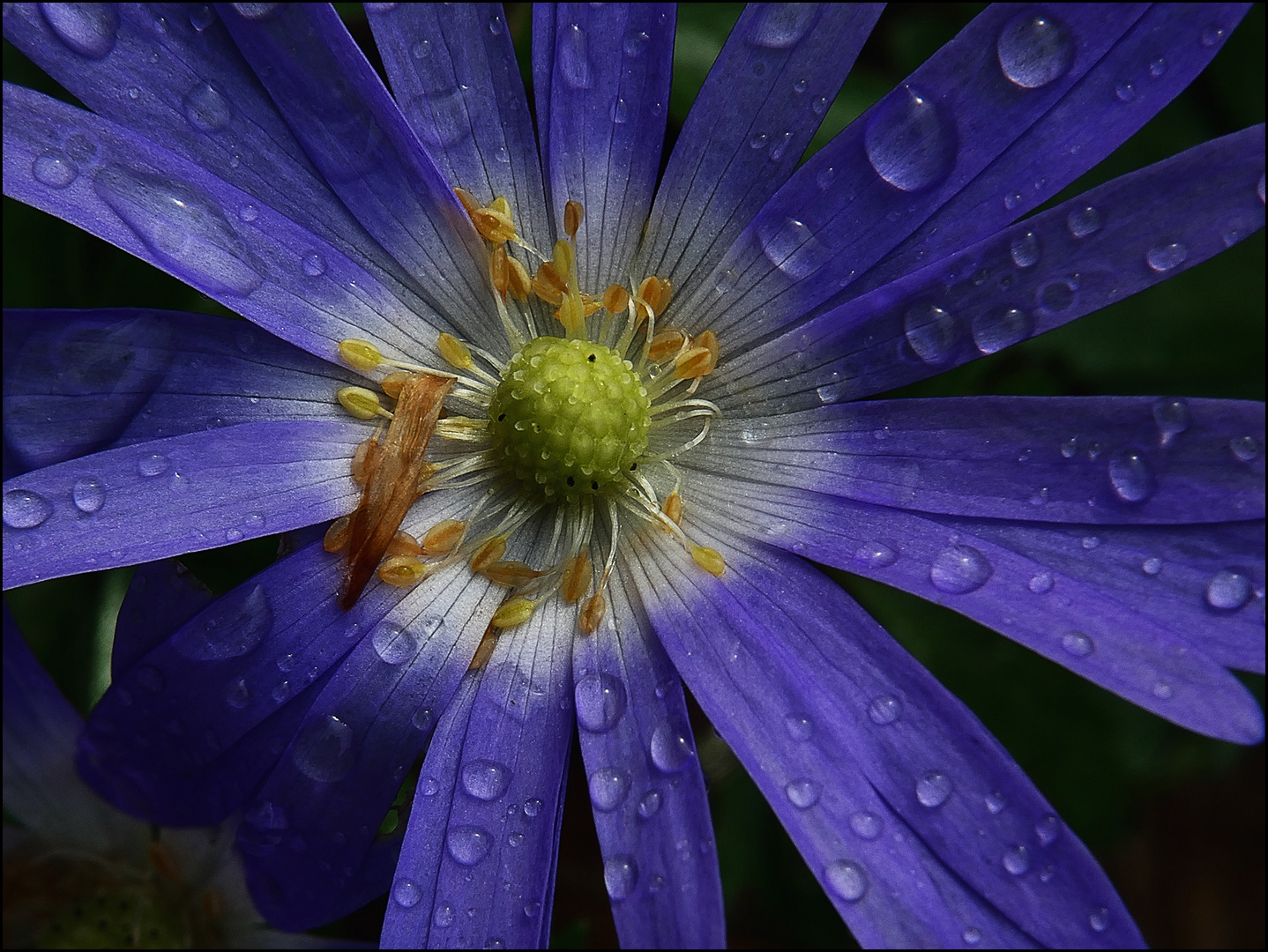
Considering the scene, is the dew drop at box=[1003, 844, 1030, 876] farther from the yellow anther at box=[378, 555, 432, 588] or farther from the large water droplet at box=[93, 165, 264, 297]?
the large water droplet at box=[93, 165, 264, 297]

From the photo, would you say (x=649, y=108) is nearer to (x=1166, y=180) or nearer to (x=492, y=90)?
(x=492, y=90)

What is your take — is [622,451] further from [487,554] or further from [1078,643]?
[1078,643]

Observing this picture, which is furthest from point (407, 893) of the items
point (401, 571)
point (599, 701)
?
point (401, 571)

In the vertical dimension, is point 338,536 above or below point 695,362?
below

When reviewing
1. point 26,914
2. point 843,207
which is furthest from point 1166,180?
point 26,914

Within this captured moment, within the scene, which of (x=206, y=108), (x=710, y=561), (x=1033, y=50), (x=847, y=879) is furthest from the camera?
(x=710, y=561)

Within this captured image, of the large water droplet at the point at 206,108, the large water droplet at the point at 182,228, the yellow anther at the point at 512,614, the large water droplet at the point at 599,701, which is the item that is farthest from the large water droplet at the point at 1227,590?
the large water droplet at the point at 206,108

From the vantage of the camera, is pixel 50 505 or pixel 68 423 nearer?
pixel 50 505

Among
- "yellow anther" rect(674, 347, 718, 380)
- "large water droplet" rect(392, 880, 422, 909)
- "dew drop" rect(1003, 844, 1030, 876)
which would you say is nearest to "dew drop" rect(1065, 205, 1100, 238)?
"yellow anther" rect(674, 347, 718, 380)
